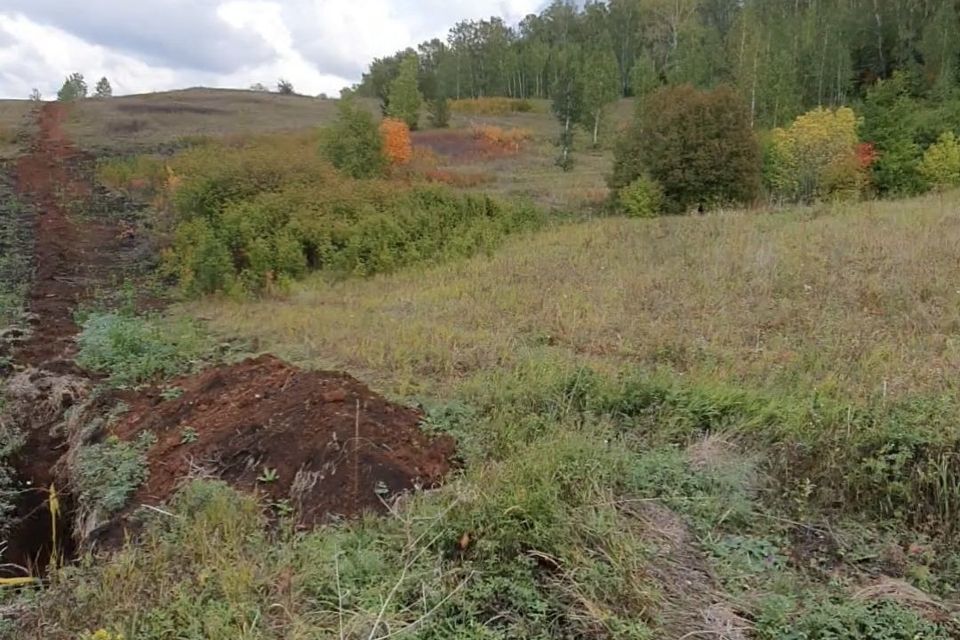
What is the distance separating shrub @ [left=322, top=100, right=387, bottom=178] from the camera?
16.4 meters

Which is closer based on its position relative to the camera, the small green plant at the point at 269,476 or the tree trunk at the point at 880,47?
the small green plant at the point at 269,476

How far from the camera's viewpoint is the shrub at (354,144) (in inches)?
647

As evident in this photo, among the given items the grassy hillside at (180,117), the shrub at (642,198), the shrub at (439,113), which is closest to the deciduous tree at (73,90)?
the grassy hillside at (180,117)

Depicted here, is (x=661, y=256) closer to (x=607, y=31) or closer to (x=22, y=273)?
(x=22, y=273)

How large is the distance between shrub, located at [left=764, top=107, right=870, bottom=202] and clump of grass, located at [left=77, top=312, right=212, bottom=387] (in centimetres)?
1597

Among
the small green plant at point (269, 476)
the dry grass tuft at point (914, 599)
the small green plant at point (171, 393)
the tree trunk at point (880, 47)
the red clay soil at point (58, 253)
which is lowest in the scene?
the dry grass tuft at point (914, 599)

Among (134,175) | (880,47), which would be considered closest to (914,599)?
(134,175)

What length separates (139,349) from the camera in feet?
21.2

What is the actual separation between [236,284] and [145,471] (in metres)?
4.87

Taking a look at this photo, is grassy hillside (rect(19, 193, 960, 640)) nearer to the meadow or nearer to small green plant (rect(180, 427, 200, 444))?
the meadow

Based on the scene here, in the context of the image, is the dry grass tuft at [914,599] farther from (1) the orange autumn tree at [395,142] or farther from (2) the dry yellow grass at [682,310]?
(1) the orange autumn tree at [395,142]

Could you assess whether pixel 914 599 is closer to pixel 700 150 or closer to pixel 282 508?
pixel 282 508

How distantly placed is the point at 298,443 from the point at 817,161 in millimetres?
18176

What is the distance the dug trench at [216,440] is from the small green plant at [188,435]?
0.01 m
